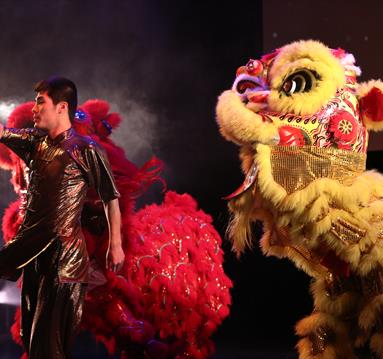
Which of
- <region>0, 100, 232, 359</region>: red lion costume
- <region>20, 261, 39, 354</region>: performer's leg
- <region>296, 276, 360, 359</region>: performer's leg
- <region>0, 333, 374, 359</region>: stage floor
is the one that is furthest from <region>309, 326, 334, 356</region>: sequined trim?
<region>0, 333, 374, 359</region>: stage floor

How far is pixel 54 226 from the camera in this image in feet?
8.39

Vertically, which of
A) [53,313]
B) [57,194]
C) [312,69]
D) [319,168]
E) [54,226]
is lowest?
[53,313]

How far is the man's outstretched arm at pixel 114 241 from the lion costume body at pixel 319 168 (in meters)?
0.44

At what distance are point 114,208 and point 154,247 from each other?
1.97 feet

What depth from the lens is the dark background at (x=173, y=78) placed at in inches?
173

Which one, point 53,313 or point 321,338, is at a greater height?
point 53,313

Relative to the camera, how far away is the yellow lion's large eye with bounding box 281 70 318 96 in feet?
8.26

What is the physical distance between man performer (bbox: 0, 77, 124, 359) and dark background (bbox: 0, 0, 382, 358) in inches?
70.1

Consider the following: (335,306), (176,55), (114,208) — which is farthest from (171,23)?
(335,306)

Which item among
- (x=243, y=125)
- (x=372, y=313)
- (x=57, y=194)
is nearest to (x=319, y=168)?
(x=243, y=125)

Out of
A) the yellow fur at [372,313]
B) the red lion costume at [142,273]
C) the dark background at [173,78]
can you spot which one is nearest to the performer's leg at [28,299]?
the red lion costume at [142,273]

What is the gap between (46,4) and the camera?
447 cm

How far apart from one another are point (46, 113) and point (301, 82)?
96 cm

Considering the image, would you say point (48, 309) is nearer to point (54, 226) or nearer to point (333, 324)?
point (54, 226)
